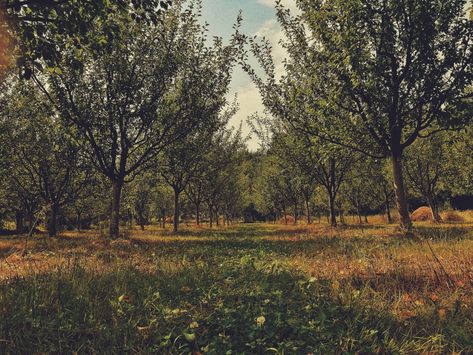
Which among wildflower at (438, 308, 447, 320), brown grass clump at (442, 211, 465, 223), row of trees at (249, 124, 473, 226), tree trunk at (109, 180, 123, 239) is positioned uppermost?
row of trees at (249, 124, 473, 226)

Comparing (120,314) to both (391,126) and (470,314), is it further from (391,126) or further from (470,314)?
(391,126)

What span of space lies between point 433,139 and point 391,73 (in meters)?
24.6

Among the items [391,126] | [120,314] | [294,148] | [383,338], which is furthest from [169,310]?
[294,148]

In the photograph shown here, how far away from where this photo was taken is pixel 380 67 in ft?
42.3

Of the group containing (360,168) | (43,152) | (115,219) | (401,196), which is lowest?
(115,219)

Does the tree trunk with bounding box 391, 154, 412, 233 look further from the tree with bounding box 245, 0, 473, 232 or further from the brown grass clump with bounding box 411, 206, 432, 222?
the brown grass clump with bounding box 411, 206, 432, 222

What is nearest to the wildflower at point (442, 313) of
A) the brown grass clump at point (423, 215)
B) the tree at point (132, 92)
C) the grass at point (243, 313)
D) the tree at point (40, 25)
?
the grass at point (243, 313)

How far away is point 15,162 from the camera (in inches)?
934

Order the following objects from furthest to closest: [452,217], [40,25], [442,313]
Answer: [452,217] < [40,25] < [442,313]

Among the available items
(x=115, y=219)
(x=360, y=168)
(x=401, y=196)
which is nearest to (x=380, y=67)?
(x=401, y=196)

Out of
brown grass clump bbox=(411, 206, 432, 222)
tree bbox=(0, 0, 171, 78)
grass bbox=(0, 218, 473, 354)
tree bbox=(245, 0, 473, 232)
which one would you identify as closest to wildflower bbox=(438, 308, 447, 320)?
grass bbox=(0, 218, 473, 354)

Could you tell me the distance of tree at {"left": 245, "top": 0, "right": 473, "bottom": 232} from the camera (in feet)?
41.4

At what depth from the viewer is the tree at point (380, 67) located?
497 inches

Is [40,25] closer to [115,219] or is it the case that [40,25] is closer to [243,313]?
[243,313]
